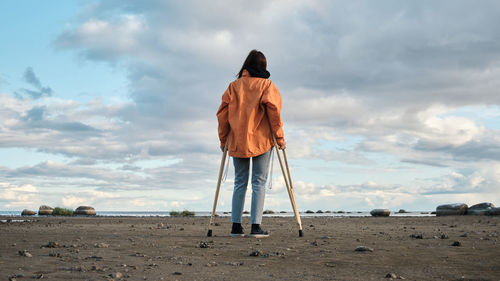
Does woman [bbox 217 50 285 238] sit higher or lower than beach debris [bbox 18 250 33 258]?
higher

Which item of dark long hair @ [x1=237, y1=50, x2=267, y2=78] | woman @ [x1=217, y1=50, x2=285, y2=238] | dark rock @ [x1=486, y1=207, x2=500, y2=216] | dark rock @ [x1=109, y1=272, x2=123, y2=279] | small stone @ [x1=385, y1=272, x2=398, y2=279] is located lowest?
dark rock @ [x1=109, y1=272, x2=123, y2=279]

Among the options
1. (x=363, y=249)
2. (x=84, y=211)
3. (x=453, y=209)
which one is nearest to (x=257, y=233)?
(x=363, y=249)

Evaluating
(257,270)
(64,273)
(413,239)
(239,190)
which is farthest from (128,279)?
(413,239)

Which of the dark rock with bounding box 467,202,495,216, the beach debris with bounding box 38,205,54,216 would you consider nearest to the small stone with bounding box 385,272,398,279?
the dark rock with bounding box 467,202,495,216

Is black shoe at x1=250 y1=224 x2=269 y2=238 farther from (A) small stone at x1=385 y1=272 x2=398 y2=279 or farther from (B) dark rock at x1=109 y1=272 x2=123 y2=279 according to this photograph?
(B) dark rock at x1=109 y1=272 x2=123 y2=279

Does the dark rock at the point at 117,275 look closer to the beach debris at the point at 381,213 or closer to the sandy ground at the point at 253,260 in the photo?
the sandy ground at the point at 253,260

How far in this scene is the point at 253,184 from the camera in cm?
771

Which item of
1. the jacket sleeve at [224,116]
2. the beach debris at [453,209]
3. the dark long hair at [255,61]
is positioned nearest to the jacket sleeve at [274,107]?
the dark long hair at [255,61]

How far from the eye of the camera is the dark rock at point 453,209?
20.6 metres

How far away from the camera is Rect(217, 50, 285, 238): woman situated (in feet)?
25.1

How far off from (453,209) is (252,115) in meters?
16.8

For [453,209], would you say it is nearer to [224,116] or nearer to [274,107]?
[274,107]

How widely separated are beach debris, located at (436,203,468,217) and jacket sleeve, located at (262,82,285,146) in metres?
16.1

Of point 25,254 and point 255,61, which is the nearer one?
point 25,254
